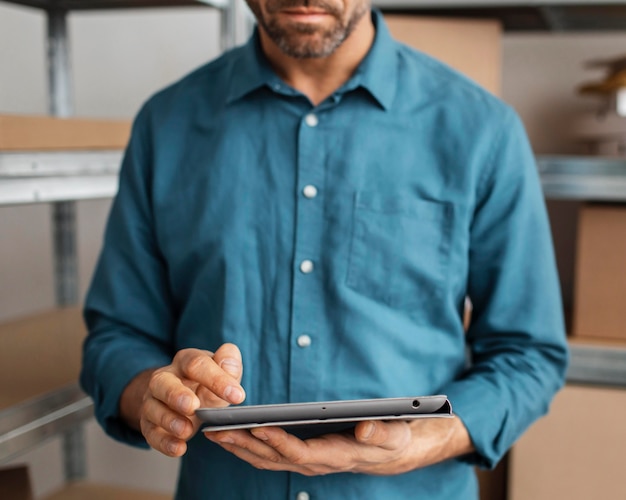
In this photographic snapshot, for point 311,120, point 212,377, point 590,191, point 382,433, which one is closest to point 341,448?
point 382,433

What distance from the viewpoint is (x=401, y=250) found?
3.32 ft

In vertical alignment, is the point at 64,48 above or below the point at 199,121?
above

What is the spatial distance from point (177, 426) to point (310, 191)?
346 millimetres

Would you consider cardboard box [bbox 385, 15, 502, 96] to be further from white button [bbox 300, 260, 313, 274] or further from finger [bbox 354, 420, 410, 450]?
finger [bbox 354, 420, 410, 450]

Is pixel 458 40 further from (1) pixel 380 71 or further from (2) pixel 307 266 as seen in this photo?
(2) pixel 307 266

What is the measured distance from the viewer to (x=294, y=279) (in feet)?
3.26

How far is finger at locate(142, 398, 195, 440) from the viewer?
2.62 feet

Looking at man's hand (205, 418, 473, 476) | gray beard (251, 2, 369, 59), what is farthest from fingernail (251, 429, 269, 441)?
gray beard (251, 2, 369, 59)

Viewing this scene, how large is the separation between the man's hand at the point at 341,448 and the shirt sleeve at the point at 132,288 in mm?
310

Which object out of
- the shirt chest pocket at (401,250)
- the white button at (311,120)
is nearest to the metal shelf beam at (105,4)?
the white button at (311,120)

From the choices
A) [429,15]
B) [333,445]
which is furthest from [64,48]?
[333,445]

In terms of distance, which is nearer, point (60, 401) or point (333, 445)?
point (333, 445)

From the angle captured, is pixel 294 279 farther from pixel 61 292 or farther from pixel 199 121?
pixel 61 292

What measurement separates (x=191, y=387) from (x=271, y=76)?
0.41 metres
